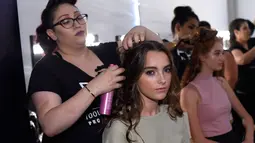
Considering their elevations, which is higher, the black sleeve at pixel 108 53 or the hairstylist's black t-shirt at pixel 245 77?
the black sleeve at pixel 108 53

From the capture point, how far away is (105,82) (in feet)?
3.12

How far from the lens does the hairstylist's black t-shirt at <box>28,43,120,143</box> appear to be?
1.07 meters

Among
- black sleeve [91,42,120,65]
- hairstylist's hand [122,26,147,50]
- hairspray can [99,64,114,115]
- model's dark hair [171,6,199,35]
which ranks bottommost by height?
hairspray can [99,64,114,115]

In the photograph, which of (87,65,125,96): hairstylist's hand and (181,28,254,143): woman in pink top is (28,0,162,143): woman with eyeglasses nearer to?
(87,65,125,96): hairstylist's hand

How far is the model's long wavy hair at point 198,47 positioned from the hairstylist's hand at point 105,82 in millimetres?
835

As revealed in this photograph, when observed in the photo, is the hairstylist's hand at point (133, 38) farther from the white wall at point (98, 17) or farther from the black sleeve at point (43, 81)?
the white wall at point (98, 17)

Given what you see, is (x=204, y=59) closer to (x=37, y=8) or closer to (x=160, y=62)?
(x=160, y=62)

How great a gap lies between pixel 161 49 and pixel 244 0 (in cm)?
302

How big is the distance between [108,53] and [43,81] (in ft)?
0.95

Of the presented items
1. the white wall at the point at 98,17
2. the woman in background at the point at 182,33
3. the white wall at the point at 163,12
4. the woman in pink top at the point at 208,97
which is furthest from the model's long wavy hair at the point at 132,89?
the white wall at the point at 163,12

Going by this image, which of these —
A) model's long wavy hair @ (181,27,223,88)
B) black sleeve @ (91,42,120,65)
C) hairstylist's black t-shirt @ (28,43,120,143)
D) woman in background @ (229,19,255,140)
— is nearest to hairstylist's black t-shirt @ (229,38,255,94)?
woman in background @ (229,19,255,140)

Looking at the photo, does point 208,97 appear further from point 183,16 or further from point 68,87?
point 183,16

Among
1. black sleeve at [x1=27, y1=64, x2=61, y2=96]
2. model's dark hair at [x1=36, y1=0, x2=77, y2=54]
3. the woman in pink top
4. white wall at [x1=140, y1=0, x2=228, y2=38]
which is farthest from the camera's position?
white wall at [x1=140, y1=0, x2=228, y2=38]

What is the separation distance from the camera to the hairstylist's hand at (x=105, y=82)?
0.95 m
